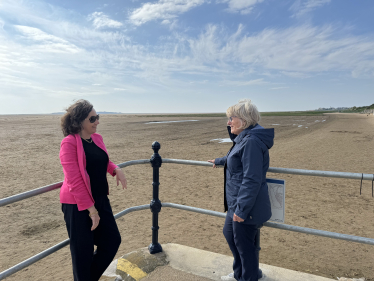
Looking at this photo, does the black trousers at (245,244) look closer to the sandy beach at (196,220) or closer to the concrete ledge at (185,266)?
the concrete ledge at (185,266)

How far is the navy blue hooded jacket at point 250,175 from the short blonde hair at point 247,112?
0.05 metres

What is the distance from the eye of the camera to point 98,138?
90.6 inches

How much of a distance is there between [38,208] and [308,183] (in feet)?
24.4

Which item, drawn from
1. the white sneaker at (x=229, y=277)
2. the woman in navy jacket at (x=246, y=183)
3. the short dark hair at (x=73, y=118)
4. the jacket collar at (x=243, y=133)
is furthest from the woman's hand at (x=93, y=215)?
the white sneaker at (x=229, y=277)

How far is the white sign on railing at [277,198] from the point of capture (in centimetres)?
236

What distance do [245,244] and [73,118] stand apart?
1729mm

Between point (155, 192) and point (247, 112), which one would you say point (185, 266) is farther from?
point (247, 112)

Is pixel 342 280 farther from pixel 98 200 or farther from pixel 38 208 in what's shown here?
pixel 38 208

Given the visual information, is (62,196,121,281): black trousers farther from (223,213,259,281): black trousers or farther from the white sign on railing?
the white sign on railing

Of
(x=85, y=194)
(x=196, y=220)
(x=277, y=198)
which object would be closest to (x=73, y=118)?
(x=85, y=194)

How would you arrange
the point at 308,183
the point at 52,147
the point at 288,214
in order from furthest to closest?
1. the point at 52,147
2. the point at 308,183
3. the point at 288,214

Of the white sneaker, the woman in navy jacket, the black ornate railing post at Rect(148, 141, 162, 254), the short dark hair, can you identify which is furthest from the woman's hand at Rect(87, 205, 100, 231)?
the white sneaker

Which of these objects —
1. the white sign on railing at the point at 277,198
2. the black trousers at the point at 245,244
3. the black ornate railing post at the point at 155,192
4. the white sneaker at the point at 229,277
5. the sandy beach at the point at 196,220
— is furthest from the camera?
the sandy beach at the point at 196,220

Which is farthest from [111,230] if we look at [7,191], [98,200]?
[7,191]
